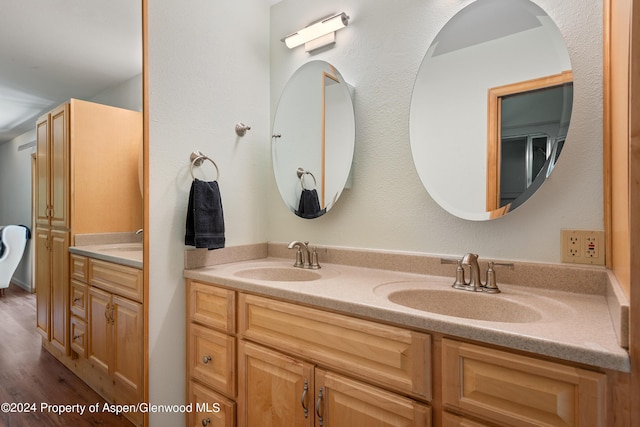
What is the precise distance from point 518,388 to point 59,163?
174 centimetres

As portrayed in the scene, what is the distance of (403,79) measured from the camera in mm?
1626

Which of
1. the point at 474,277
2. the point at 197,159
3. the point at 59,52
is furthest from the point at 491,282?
the point at 59,52

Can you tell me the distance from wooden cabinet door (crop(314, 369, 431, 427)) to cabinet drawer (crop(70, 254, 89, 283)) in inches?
42.6

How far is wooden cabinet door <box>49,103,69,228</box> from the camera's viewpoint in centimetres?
138

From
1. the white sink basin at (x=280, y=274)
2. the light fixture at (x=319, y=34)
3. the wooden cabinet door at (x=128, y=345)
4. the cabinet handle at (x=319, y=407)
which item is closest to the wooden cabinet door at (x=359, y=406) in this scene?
the cabinet handle at (x=319, y=407)

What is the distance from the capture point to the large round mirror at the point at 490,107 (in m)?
1.27

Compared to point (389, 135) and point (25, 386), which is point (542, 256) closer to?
point (389, 135)

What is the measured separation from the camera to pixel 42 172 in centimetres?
136

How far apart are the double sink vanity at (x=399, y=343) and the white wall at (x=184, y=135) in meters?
0.11

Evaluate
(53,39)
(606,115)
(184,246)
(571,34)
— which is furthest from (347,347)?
(53,39)

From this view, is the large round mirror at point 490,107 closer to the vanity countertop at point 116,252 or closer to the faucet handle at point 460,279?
the faucet handle at point 460,279

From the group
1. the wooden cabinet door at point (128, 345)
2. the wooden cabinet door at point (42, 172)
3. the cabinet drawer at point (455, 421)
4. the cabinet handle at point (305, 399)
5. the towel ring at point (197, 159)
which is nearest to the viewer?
the cabinet drawer at point (455, 421)

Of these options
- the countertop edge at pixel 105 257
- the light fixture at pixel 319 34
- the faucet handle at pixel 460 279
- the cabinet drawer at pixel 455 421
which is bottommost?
the cabinet drawer at pixel 455 421

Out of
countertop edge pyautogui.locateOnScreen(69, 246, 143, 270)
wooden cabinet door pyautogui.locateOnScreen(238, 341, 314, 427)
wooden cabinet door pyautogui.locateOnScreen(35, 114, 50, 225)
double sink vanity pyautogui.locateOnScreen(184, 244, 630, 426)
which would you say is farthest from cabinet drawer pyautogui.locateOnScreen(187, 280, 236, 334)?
wooden cabinet door pyautogui.locateOnScreen(35, 114, 50, 225)
